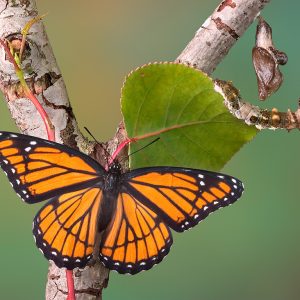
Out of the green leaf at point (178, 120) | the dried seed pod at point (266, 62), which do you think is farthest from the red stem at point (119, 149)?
the dried seed pod at point (266, 62)

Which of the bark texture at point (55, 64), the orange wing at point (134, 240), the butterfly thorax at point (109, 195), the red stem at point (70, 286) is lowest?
the red stem at point (70, 286)

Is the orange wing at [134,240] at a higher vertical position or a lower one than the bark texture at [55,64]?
lower

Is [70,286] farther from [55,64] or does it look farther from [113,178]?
[55,64]

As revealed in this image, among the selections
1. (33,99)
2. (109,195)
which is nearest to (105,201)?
(109,195)

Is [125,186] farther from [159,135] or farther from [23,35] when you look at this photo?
[23,35]

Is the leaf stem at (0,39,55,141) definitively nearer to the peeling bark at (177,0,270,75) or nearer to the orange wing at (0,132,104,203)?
the orange wing at (0,132,104,203)

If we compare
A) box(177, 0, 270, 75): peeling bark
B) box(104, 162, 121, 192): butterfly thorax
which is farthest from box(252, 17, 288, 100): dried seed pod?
box(104, 162, 121, 192): butterfly thorax

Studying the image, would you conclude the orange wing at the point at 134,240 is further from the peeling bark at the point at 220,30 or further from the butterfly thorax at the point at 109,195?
the peeling bark at the point at 220,30
